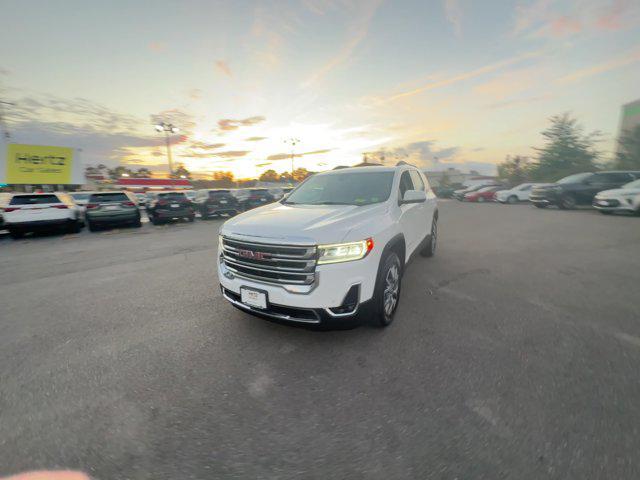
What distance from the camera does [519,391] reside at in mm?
2289

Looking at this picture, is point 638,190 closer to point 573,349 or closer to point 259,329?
point 573,349

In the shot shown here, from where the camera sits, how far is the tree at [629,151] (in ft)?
114

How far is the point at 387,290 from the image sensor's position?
127 inches

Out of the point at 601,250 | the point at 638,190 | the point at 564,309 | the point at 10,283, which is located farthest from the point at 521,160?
the point at 10,283

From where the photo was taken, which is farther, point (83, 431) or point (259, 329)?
point (259, 329)

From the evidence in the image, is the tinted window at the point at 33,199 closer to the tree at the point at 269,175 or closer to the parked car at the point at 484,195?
the parked car at the point at 484,195

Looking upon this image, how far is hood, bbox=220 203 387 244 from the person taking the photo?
2.68 meters

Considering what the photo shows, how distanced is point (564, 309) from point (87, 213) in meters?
14.6

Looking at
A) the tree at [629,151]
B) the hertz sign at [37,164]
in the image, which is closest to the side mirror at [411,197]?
the hertz sign at [37,164]

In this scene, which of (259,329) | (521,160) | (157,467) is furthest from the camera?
(521,160)

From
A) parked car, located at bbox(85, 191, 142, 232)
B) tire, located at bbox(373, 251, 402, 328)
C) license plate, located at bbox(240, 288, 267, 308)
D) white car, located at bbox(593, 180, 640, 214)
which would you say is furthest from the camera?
white car, located at bbox(593, 180, 640, 214)

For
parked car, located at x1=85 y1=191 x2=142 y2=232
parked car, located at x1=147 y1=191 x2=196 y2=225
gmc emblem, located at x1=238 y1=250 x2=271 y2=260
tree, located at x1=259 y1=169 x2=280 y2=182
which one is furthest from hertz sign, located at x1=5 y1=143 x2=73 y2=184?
tree, located at x1=259 y1=169 x2=280 y2=182

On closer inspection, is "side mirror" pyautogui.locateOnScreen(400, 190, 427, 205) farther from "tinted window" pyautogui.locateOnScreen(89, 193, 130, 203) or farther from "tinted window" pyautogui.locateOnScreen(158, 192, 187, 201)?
"tinted window" pyautogui.locateOnScreen(158, 192, 187, 201)

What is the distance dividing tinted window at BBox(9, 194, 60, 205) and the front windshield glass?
11182 mm
